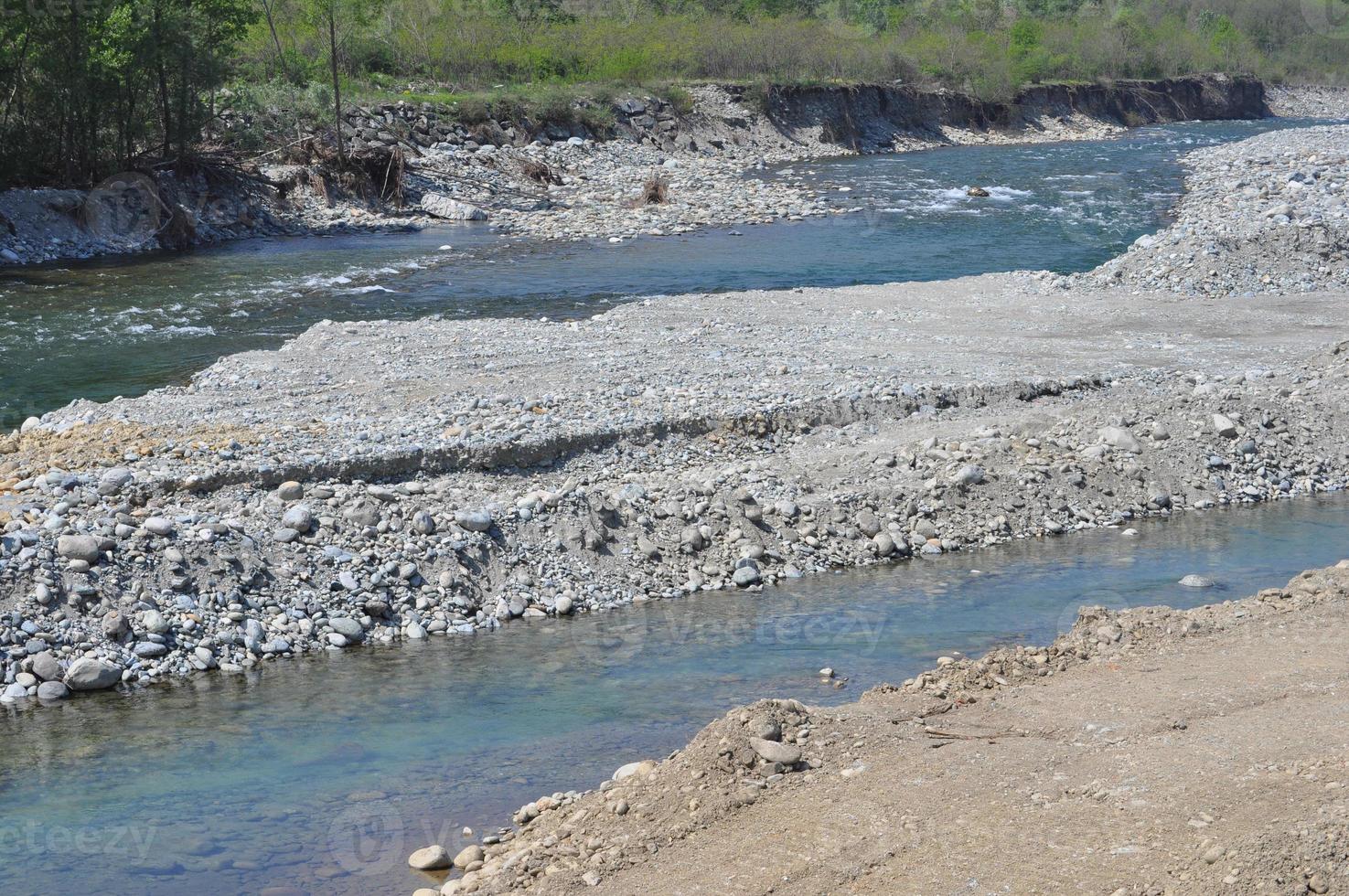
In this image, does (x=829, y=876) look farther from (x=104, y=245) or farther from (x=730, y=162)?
(x=730, y=162)

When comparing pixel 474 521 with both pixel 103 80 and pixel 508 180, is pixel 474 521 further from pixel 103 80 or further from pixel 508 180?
pixel 508 180

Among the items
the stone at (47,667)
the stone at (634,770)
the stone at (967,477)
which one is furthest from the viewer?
the stone at (967,477)

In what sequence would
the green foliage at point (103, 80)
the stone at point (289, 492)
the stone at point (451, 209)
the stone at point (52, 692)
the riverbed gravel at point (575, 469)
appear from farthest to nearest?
the stone at point (451, 209)
the green foliage at point (103, 80)
the stone at point (289, 492)
the riverbed gravel at point (575, 469)
the stone at point (52, 692)

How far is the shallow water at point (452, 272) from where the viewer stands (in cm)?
1630

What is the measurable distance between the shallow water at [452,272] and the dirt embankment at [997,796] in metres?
10.1

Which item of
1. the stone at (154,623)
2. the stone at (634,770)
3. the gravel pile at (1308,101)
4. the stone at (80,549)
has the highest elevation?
the gravel pile at (1308,101)

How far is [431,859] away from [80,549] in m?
4.08

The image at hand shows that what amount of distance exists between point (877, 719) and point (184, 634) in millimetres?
4507

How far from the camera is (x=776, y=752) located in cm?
571

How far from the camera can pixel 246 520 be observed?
911 centimetres

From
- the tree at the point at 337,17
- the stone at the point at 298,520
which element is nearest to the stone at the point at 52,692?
the stone at the point at 298,520
